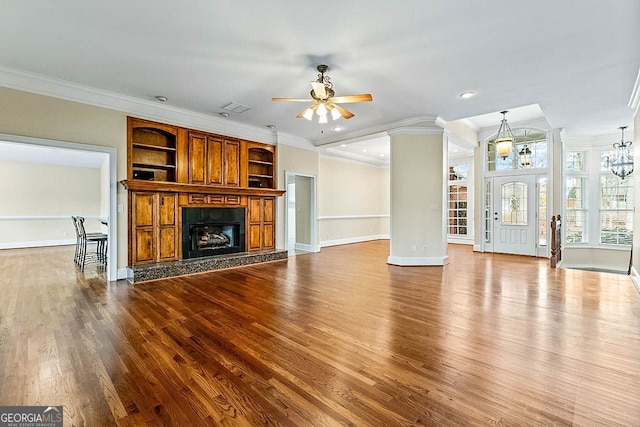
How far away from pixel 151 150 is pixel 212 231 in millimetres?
1918

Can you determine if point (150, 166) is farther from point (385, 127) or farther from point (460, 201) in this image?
point (460, 201)

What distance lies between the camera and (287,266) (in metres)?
6.00

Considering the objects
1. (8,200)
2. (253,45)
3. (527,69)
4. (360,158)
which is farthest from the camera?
(360,158)

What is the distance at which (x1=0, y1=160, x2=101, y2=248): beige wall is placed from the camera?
8.63 metres

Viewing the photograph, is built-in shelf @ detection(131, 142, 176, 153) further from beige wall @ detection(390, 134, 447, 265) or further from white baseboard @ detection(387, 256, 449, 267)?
white baseboard @ detection(387, 256, 449, 267)

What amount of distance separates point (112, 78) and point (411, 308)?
504cm

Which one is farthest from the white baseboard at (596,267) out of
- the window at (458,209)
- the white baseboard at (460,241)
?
the window at (458,209)

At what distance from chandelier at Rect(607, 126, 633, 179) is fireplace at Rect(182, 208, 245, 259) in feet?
26.9

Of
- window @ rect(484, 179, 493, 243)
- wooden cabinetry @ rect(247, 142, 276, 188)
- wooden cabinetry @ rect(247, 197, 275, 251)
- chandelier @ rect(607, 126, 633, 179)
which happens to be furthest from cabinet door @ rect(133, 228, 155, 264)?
chandelier @ rect(607, 126, 633, 179)

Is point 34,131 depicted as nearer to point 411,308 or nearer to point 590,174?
point 411,308

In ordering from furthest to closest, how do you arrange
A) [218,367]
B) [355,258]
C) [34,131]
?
[355,258], [34,131], [218,367]

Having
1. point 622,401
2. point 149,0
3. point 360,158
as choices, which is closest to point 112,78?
point 149,0

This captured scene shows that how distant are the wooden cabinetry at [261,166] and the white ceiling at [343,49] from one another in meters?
1.96

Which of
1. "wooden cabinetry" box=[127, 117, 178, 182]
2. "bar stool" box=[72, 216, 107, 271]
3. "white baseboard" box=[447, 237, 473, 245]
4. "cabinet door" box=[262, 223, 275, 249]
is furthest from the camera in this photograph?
"white baseboard" box=[447, 237, 473, 245]
